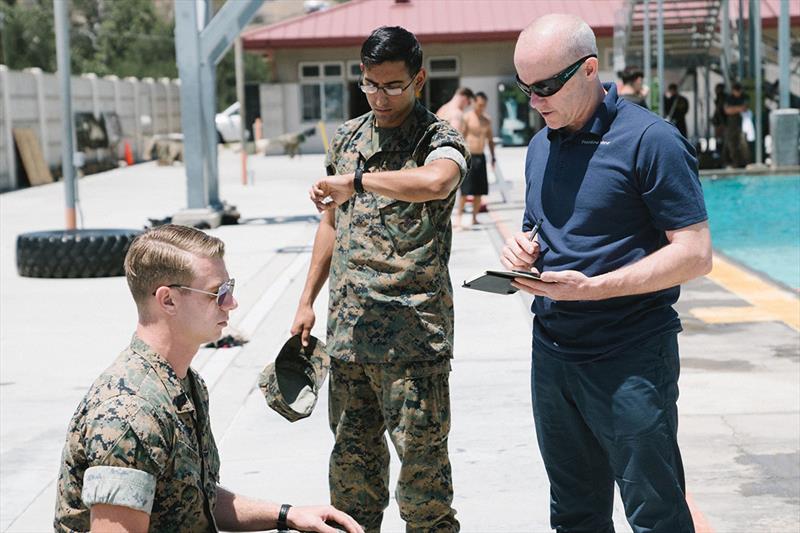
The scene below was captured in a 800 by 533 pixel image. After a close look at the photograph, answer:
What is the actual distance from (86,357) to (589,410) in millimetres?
5923

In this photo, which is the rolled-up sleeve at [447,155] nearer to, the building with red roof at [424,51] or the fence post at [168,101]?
the building with red roof at [424,51]

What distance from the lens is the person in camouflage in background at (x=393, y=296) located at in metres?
4.25

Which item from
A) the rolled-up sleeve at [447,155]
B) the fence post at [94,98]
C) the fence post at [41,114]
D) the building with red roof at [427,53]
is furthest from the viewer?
the building with red roof at [427,53]

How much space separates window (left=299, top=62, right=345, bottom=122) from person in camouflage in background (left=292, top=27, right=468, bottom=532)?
1604 inches

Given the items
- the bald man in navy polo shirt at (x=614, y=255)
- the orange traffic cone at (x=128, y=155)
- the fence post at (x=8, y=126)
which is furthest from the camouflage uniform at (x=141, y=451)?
the orange traffic cone at (x=128, y=155)

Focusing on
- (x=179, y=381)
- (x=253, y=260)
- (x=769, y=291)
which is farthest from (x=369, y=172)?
(x=253, y=260)

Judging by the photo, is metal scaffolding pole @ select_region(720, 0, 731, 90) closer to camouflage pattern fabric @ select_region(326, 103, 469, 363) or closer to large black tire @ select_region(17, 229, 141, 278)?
Result: large black tire @ select_region(17, 229, 141, 278)

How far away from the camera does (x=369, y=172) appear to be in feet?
14.2

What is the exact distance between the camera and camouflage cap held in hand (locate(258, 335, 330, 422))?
4492mm

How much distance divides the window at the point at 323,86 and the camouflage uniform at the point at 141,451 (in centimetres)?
4224

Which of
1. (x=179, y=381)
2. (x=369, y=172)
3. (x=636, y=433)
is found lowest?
(x=636, y=433)

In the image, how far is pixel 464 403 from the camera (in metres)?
7.32

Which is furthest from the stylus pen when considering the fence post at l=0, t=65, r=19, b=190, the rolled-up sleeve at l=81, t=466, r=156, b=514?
the fence post at l=0, t=65, r=19, b=190

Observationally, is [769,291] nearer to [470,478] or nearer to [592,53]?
[470,478]
